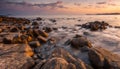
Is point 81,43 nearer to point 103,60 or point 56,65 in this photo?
point 103,60

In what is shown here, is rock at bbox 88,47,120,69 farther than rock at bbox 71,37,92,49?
No

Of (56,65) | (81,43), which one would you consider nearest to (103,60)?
(56,65)

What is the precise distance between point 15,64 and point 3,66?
0.43 metres

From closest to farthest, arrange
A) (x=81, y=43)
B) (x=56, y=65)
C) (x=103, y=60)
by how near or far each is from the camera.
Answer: (x=56, y=65) → (x=103, y=60) → (x=81, y=43)

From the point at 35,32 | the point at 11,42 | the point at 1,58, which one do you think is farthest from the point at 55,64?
the point at 35,32

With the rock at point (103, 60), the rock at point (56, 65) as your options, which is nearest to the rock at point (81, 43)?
the rock at point (103, 60)

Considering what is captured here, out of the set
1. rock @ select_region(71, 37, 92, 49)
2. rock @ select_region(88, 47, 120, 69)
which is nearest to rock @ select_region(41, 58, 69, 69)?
rock @ select_region(88, 47, 120, 69)

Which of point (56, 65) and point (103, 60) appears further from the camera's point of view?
point (103, 60)

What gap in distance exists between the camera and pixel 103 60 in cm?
534

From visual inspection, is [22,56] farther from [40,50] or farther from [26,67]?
[40,50]

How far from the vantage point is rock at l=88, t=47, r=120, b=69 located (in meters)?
5.08

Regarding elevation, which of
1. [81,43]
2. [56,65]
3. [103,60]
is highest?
[56,65]

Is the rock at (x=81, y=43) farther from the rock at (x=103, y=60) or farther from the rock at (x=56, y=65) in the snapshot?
the rock at (x=56, y=65)

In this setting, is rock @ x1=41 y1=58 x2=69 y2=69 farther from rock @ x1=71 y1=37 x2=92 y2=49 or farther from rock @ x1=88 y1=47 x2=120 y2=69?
rock @ x1=71 y1=37 x2=92 y2=49
